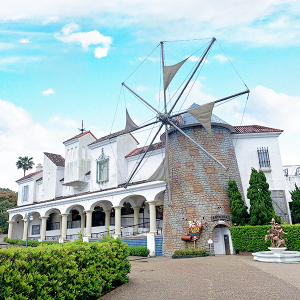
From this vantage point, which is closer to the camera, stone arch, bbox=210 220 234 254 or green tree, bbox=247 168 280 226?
green tree, bbox=247 168 280 226

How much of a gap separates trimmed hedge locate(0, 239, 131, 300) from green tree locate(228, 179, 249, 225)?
39.6 feet

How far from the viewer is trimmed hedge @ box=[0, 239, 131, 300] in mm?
5406

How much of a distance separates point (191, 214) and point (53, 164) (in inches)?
814

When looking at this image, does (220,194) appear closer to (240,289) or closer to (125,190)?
(125,190)

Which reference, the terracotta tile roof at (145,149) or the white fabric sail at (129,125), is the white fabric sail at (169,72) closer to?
the white fabric sail at (129,125)

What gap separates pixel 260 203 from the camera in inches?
756

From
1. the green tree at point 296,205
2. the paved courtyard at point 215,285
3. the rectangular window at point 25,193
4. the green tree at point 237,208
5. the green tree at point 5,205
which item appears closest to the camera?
the paved courtyard at point 215,285

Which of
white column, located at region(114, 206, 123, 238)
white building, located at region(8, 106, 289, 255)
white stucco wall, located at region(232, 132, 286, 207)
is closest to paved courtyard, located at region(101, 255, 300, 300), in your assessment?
white building, located at region(8, 106, 289, 255)

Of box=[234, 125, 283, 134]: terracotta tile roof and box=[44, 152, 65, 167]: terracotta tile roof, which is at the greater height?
box=[44, 152, 65, 167]: terracotta tile roof

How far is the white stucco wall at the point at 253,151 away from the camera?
75.7 feet

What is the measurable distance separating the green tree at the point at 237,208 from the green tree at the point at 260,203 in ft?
1.92

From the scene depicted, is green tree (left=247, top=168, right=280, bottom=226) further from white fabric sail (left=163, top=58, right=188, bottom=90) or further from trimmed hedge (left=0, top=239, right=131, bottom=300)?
trimmed hedge (left=0, top=239, right=131, bottom=300)

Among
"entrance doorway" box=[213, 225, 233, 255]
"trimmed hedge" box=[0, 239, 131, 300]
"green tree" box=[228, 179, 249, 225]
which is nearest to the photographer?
"trimmed hedge" box=[0, 239, 131, 300]

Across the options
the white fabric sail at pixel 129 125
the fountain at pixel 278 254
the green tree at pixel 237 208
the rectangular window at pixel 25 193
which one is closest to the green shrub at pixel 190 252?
the green tree at pixel 237 208
